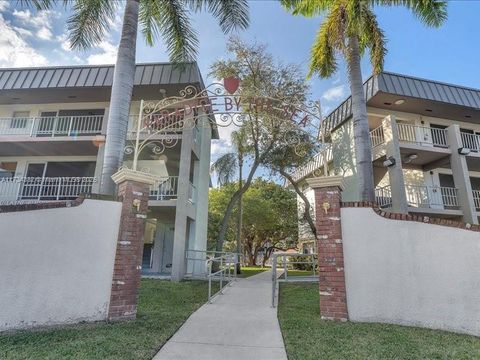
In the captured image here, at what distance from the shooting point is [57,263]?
5320mm

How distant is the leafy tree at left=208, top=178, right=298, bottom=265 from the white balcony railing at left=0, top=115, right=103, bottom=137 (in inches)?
472

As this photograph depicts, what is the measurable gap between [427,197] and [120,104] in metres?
13.5

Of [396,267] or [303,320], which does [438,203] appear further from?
[303,320]

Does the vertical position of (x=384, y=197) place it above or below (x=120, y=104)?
below

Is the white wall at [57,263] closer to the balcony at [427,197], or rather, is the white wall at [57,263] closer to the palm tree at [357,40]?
the palm tree at [357,40]

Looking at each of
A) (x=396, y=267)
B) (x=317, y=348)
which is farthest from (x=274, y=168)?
(x=317, y=348)

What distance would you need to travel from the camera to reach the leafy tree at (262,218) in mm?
25906

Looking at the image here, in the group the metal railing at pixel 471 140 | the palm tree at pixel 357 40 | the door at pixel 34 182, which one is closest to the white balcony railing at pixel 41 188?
the door at pixel 34 182

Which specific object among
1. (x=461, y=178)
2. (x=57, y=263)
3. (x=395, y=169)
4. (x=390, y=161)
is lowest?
(x=57, y=263)

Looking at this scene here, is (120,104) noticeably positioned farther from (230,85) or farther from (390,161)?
(390,161)

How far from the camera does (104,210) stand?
5859 millimetres

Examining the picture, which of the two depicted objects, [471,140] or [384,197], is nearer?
[384,197]

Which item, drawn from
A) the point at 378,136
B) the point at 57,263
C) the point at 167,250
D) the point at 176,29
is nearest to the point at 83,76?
the point at 176,29

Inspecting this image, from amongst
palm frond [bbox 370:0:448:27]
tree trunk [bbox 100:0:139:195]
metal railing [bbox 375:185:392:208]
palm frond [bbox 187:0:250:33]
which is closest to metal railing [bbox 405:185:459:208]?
metal railing [bbox 375:185:392:208]
